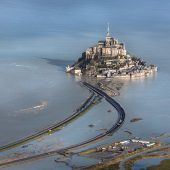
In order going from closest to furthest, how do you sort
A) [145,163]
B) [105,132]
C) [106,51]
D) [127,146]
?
[145,163], [127,146], [105,132], [106,51]

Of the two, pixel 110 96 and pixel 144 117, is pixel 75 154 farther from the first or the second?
pixel 110 96

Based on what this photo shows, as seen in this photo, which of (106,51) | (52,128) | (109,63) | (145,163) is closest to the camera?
(145,163)

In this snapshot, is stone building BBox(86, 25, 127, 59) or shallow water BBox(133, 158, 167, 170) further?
stone building BBox(86, 25, 127, 59)

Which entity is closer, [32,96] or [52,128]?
[52,128]

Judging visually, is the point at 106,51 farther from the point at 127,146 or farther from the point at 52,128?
the point at 127,146

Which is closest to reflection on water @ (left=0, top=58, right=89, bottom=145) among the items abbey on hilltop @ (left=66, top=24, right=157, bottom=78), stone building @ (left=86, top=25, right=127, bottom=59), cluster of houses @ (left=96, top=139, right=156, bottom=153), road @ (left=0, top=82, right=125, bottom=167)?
road @ (left=0, top=82, right=125, bottom=167)

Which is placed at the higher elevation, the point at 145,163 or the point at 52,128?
the point at 52,128

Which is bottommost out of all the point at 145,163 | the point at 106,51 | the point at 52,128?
the point at 145,163

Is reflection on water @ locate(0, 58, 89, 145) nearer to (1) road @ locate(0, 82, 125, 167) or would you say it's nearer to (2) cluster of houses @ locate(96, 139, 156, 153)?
(1) road @ locate(0, 82, 125, 167)

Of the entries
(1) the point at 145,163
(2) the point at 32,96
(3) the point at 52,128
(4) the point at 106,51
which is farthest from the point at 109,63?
(1) the point at 145,163
